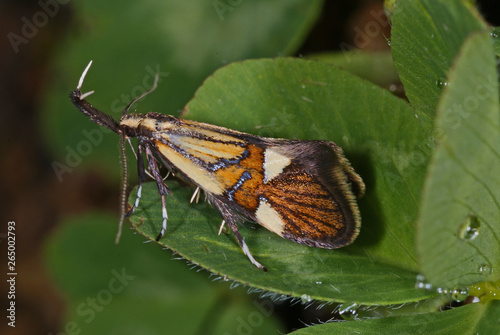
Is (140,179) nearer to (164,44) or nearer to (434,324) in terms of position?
(434,324)

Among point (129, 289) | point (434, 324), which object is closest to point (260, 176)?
point (434, 324)

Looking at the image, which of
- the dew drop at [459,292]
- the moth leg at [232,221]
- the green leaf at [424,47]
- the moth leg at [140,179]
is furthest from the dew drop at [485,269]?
the moth leg at [140,179]

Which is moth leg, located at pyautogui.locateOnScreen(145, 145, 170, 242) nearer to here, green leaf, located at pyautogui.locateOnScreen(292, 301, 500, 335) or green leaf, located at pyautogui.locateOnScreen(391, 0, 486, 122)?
green leaf, located at pyautogui.locateOnScreen(292, 301, 500, 335)

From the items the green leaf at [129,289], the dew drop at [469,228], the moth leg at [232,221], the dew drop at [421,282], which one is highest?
the dew drop at [469,228]

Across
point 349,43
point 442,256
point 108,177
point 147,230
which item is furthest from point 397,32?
point 108,177

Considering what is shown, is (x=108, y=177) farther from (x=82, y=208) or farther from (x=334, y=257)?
(x=334, y=257)

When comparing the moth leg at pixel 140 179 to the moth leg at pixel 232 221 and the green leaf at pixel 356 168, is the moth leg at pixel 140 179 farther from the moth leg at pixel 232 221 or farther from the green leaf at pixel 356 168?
the moth leg at pixel 232 221

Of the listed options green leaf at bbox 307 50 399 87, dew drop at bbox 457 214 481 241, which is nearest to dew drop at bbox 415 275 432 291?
dew drop at bbox 457 214 481 241
